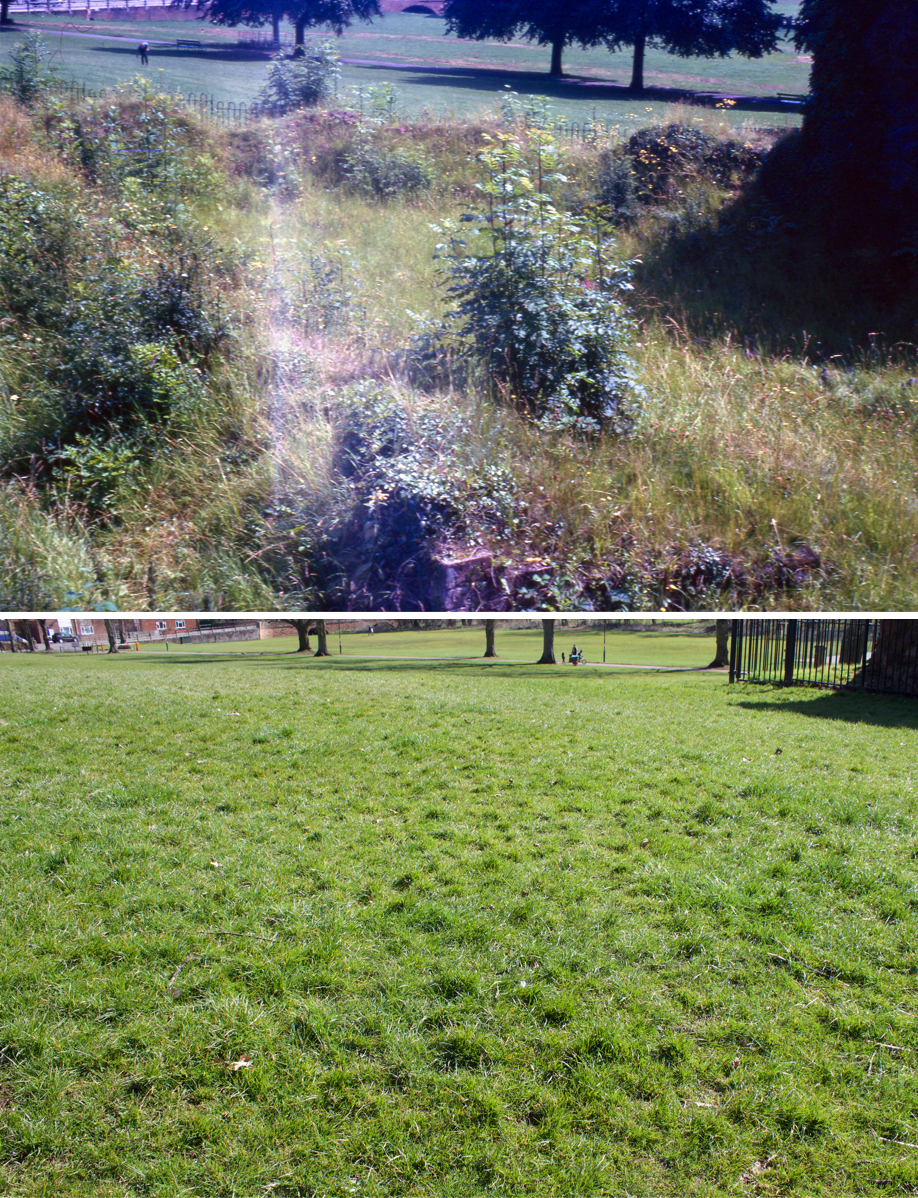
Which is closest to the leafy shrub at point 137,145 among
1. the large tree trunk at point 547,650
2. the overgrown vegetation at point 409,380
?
the overgrown vegetation at point 409,380

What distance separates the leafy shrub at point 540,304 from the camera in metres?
1.96

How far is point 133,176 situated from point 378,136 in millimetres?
650

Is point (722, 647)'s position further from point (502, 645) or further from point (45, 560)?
point (45, 560)

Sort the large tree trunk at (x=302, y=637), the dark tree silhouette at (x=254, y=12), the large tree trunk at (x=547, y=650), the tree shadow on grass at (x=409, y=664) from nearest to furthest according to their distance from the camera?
the dark tree silhouette at (x=254, y=12) < the large tree trunk at (x=302, y=637) < the tree shadow on grass at (x=409, y=664) < the large tree trunk at (x=547, y=650)

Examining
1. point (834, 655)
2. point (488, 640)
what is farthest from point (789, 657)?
point (488, 640)

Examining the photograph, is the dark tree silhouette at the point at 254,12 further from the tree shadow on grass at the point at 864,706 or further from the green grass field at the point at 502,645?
the tree shadow on grass at the point at 864,706

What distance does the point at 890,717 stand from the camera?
19.5 feet

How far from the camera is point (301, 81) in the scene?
5.54ft

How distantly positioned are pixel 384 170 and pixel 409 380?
0.59m

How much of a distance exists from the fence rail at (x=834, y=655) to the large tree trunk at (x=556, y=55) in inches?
120

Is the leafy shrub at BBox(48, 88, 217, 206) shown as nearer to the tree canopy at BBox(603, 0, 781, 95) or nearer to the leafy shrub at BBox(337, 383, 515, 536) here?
the leafy shrub at BBox(337, 383, 515, 536)

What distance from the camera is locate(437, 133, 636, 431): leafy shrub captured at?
196 cm

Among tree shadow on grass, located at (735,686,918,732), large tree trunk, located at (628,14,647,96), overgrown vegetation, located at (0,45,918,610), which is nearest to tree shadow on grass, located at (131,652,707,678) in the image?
tree shadow on grass, located at (735,686,918,732)

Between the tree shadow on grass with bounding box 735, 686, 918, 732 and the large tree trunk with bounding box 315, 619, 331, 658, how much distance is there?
13.6 ft
